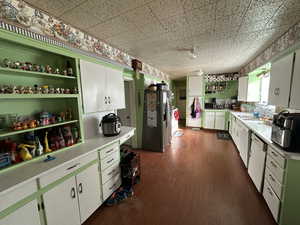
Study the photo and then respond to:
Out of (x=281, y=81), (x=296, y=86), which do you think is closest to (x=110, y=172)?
(x=296, y=86)

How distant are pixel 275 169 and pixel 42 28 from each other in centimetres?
314

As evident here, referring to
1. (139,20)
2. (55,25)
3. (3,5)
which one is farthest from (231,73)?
(3,5)

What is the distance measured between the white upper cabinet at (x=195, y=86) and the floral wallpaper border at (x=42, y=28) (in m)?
4.06

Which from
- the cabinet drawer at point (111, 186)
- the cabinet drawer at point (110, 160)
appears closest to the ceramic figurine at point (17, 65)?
the cabinet drawer at point (110, 160)

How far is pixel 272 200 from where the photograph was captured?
150cm

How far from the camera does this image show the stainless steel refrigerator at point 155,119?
3223 mm

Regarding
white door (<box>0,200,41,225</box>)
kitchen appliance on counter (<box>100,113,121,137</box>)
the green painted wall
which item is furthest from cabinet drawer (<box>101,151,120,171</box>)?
the green painted wall

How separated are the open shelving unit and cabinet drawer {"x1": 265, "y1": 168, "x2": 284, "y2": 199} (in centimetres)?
241

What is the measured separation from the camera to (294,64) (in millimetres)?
1536

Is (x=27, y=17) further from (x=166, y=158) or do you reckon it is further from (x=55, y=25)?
(x=166, y=158)

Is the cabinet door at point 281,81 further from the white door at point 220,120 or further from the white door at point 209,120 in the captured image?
the white door at point 209,120

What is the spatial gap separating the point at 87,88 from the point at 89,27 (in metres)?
0.86

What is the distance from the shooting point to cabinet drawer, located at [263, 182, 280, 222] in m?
1.41

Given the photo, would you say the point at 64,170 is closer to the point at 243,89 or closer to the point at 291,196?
the point at 291,196
